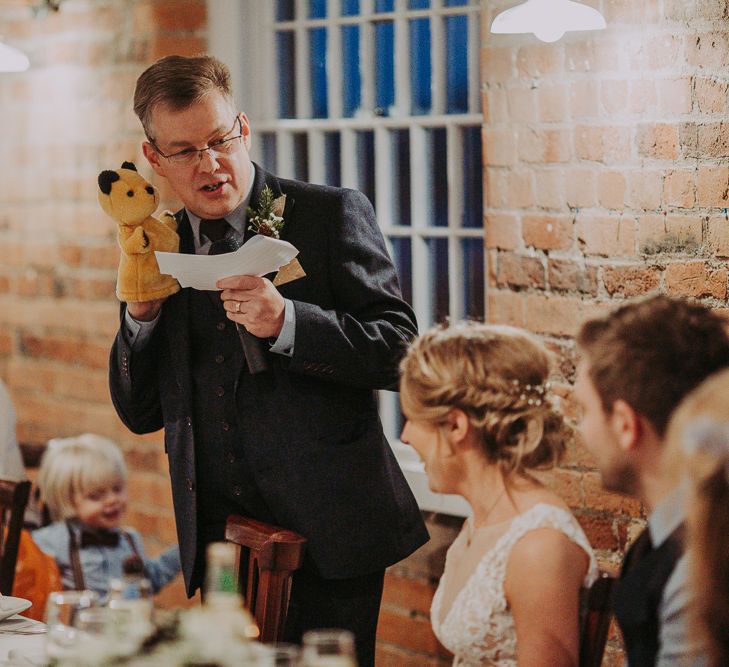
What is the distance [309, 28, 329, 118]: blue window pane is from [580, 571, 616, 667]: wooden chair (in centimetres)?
233

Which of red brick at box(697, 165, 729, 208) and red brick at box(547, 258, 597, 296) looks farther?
red brick at box(547, 258, 597, 296)

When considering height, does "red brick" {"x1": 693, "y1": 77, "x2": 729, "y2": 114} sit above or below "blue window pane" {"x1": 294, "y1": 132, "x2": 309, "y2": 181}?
above

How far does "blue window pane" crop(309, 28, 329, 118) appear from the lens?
3812 mm

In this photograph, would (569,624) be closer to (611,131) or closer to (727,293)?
(727,293)

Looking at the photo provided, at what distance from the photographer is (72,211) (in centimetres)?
441

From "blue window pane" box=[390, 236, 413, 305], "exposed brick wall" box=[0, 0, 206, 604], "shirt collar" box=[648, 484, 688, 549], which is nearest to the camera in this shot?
"shirt collar" box=[648, 484, 688, 549]

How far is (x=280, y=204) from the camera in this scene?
247 cm

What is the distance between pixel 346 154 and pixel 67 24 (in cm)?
128

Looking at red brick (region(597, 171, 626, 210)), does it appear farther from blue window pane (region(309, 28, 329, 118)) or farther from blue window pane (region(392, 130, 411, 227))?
blue window pane (region(309, 28, 329, 118))

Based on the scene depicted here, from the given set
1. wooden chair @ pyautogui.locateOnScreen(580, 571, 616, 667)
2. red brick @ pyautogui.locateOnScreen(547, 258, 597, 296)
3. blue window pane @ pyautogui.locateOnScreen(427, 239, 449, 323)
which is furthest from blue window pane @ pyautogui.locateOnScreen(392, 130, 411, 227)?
wooden chair @ pyautogui.locateOnScreen(580, 571, 616, 667)

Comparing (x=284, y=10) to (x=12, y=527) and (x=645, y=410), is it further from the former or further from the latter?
(x=645, y=410)

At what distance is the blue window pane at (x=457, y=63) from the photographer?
344 centimetres

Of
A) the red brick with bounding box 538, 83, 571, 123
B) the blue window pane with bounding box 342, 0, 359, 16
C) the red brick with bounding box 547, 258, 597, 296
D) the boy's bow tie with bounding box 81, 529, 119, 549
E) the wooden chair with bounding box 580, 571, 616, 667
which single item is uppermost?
the blue window pane with bounding box 342, 0, 359, 16

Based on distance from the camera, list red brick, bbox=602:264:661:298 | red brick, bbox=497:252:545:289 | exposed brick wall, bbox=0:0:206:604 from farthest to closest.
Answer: exposed brick wall, bbox=0:0:206:604 → red brick, bbox=497:252:545:289 → red brick, bbox=602:264:661:298
